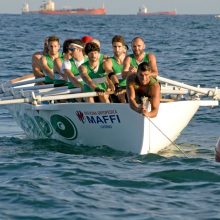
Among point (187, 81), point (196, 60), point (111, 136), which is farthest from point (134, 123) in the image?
point (196, 60)

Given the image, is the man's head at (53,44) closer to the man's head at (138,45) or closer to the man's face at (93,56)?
the man's face at (93,56)

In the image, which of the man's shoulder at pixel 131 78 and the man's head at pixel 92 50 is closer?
the man's shoulder at pixel 131 78

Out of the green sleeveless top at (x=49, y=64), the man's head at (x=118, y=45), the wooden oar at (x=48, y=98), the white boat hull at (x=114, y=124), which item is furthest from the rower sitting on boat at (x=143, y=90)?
the green sleeveless top at (x=49, y=64)

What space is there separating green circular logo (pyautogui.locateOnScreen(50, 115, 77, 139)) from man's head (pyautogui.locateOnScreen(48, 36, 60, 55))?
1.59 metres

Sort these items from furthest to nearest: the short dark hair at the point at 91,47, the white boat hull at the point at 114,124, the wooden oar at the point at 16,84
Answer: the wooden oar at the point at 16,84, the short dark hair at the point at 91,47, the white boat hull at the point at 114,124

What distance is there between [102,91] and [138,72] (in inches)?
43.0

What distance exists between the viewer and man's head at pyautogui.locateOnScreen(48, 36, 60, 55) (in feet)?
47.4

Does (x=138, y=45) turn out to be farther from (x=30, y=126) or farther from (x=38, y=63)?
(x=38, y=63)

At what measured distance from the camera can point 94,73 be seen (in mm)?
13227

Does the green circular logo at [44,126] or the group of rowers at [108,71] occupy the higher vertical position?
the group of rowers at [108,71]

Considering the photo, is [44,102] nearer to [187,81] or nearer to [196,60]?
[187,81]

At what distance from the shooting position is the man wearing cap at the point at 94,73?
12.9 metres

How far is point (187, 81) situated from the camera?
75.4ft

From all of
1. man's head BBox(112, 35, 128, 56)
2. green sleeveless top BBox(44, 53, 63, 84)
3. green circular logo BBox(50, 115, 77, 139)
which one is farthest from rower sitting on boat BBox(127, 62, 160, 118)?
green sleeveless top BBox(44, 53, 63, 84)
